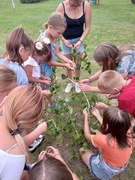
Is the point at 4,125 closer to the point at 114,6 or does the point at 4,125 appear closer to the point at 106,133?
the point at 106,133

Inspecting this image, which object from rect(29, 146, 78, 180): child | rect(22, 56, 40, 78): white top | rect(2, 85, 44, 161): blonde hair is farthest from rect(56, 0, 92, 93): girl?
rect(29, 146, 78, 180): child

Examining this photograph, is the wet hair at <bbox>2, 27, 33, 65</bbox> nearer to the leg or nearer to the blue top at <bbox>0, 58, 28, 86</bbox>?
the blue top at <bbox>0, 58, 28, 86</bbox>

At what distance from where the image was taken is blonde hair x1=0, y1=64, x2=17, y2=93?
1843 mm

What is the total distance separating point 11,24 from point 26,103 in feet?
22.9

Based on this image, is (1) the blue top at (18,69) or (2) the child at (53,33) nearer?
(1) the blue top at (18,69)

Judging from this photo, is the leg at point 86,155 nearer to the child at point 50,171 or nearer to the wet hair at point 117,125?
the wet hair at point 117,125

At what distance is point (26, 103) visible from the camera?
152 cm

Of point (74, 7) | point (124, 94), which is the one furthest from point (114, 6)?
point (124, 94)

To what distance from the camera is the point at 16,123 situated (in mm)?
1522

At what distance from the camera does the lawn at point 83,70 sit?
2318 mm

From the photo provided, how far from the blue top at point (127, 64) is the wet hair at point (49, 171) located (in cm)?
144

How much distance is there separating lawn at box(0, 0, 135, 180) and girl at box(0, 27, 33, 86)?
0.46 meters

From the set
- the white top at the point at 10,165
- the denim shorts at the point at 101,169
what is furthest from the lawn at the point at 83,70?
the white top at the point at 10,165

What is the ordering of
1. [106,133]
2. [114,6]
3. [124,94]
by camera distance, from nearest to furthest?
[106,133] → [124,94] → [114,6]
